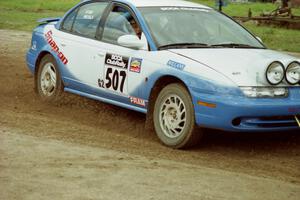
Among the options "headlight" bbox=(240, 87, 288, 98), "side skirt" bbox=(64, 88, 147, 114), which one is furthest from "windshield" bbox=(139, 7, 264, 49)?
"headlight" bbox=(240, 87, 288, 98)

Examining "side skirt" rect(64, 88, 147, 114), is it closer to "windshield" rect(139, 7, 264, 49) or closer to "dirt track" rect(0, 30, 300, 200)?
"dirt track" rect(0, 30, 300, 200)

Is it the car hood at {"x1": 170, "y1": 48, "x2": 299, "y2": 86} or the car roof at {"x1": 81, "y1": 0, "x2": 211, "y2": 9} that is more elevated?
the car roof at {"x1": 81, "y1": 0, "x2": 211, "y2": 9}

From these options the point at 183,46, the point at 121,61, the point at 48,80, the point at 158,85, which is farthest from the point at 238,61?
the point at 48,80

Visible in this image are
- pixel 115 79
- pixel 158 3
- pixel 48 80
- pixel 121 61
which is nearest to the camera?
pixel 121 61

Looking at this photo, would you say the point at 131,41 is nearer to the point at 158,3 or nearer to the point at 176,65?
the point at 176,65

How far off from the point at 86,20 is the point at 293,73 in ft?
10.1

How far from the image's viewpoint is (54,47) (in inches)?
390

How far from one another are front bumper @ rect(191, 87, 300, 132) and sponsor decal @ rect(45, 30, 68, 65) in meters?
2.69

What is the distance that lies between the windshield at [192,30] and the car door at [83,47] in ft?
2.61

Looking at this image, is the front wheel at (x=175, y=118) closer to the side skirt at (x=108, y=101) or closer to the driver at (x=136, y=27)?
the side skirt at (x=108, y=101)

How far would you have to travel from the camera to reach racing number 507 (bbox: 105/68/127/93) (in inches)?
335

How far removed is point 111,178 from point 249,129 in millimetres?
1826

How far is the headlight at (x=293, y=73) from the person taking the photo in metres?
7.57

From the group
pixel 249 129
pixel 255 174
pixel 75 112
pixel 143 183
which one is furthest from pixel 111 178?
pixel 75 112
